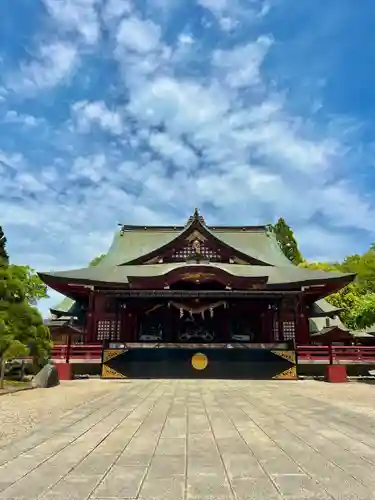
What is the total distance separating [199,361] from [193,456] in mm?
14361

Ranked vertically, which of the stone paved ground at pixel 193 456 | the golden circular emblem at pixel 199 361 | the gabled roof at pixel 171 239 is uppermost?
the gabled roof at pixel 171 239

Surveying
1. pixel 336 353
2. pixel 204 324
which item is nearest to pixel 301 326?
pixel 336 353

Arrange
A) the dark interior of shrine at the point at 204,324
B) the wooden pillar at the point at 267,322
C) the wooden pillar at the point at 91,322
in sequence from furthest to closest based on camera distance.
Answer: the dark interior of shrine at the point at 204,324 < the wooden pillar at the point at 267,322 < the wooden pillar at the point at 91,322

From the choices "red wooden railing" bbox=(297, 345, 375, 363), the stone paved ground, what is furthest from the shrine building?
the stone paved ground

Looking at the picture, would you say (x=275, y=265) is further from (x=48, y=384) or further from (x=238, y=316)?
(x=48, y=384)

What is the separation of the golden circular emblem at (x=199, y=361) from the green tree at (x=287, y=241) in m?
31.3

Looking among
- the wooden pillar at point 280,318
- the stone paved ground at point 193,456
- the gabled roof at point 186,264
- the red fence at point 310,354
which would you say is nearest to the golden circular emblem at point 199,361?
the red fence at point 310,354

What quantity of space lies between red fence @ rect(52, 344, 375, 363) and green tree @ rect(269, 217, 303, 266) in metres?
28.7

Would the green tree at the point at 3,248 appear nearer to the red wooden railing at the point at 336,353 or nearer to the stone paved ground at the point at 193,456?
the stone paved ground at the point at 193,456

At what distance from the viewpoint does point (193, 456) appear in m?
4.53

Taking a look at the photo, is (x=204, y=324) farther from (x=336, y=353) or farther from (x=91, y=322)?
(x=336, y=353)

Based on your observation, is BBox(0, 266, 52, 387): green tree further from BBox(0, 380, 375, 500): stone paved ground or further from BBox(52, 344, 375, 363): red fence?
BBox(0, 380, 375, 500): stone paved ground

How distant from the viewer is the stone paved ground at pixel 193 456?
3.43 m

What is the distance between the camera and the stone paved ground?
343cm
